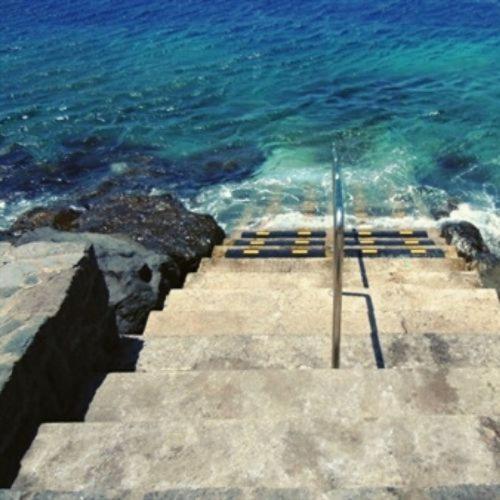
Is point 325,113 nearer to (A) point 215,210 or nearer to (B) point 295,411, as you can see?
(A) point 215,210

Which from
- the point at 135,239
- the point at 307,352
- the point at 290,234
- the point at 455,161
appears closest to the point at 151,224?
the point at 135,239

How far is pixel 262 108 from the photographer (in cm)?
1808

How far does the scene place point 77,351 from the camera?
4.23 metres

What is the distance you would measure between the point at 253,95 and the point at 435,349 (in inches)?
608

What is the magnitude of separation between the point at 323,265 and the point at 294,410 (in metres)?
4.61

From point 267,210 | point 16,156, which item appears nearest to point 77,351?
point 267,210

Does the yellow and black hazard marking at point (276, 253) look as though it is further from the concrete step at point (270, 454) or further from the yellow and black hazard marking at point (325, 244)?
A: the concrete step at point (270, 454)

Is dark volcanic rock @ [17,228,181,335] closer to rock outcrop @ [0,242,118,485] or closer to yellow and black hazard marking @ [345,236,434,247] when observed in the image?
rock outcrop @ [0,242,118,485]

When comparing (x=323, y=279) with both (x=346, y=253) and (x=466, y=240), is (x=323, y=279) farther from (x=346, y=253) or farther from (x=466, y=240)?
(x=466, y=240)

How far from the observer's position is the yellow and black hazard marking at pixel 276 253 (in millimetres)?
9180

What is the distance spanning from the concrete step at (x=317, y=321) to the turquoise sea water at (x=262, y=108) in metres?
6.22

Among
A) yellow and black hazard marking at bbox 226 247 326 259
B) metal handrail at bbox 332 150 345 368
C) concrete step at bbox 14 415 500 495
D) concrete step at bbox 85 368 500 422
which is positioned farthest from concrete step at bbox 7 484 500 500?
yellow and black hazard marking at bbox 226 247 326 259

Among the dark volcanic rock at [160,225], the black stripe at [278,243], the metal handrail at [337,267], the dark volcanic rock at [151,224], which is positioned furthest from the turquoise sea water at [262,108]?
the metal handrail at [337,267]

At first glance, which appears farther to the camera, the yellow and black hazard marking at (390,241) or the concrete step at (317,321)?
the yellow and black hazard marking at (390,241)
